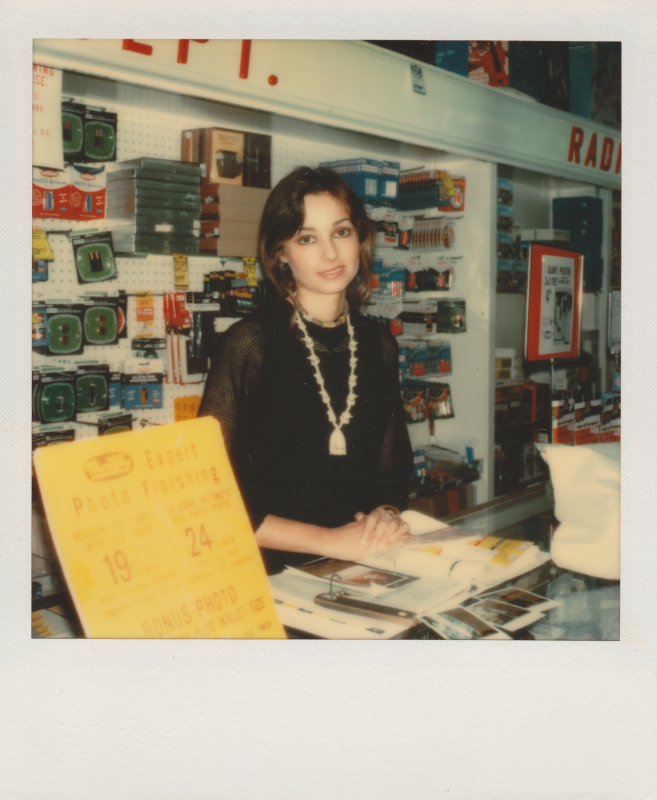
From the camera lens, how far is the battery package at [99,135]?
2166 mm

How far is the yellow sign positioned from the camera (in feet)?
3.67

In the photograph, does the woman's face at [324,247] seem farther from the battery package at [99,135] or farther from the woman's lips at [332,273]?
the battery package at [99,135]

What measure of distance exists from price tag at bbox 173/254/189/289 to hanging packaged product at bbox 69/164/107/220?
330 millimetres

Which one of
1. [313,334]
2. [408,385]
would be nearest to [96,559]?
[313,334]

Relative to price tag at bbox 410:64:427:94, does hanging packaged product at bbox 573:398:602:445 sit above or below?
below

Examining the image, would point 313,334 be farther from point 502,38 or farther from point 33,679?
point 33,679

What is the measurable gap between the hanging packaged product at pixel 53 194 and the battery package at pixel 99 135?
8cm

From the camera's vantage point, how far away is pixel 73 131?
6.98 ft

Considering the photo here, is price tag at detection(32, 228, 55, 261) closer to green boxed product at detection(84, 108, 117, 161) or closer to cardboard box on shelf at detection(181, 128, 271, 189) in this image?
green boxed product at detection(84, 108, 117, 161)

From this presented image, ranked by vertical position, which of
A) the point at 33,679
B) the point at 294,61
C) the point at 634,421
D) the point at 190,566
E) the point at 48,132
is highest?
the point at 294,61

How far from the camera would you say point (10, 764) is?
162 centimetres

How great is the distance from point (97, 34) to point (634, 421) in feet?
5.51

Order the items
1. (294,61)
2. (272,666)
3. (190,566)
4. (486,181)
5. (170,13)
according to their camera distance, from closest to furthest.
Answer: (190,566)
(272,666)
(170,13)
(294,61)
(486,181)

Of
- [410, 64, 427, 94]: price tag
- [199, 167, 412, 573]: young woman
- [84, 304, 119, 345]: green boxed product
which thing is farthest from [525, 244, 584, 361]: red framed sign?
[84, 304, 119, 345]: green boxed product
